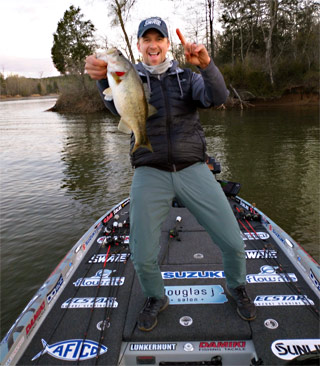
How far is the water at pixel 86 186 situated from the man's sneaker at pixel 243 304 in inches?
147

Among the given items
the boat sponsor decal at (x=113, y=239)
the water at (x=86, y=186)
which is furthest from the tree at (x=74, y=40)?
the boat sponsor decal at (x=113, y=239)

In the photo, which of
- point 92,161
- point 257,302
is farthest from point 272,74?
point 257,302

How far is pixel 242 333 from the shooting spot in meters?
2.71

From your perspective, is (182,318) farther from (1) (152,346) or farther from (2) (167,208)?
(2) (167,208)

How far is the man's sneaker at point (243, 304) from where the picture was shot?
2875 mm

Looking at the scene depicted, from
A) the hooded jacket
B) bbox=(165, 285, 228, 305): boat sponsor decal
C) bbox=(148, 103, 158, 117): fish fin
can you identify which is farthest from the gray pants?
bbox=(165, 285, 228, 305): boat sponsor decal

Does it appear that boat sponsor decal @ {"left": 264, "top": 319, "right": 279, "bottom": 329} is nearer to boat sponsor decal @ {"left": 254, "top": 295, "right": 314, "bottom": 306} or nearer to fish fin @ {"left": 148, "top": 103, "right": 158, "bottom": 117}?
boat sponsor decal @ {"left": 254, "top": 295, "right": 314, "bottom": 306}

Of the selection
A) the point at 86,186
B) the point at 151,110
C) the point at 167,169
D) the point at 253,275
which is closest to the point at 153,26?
the point at 151,110

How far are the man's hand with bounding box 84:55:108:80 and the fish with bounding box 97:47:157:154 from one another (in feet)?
0.14

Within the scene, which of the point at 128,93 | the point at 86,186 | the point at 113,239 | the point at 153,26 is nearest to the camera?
the point at 128,93

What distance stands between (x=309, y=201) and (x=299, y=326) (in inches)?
256

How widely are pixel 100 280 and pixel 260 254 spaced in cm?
225

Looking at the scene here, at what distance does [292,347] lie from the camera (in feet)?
8.48

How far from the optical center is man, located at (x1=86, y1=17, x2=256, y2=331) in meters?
2.70
